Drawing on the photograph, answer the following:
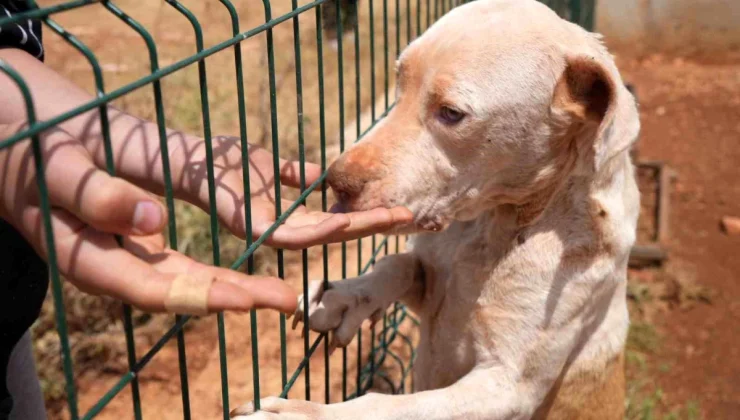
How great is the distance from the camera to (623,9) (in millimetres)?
11023

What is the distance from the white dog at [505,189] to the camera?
6.10ft

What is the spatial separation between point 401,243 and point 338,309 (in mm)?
2060

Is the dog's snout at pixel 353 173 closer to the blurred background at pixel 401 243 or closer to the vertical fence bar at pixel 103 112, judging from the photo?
the blurred background at pixel 401 243

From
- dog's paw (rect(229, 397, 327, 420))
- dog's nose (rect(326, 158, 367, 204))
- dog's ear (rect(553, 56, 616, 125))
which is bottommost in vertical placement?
dog's paw (rect(229, 397, 327, 420))

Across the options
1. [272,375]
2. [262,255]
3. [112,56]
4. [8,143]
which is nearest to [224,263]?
[262,255]

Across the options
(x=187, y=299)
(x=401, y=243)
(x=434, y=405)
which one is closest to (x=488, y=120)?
(x=434, y=405)

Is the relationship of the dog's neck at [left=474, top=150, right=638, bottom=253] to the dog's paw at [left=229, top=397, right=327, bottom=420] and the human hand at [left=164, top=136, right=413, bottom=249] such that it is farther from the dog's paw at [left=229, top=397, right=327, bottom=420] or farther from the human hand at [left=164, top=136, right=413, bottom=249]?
the dog's paw at [left=229, top=397, right=327, bottom=420]

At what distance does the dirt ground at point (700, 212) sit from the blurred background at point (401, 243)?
0.04 ft

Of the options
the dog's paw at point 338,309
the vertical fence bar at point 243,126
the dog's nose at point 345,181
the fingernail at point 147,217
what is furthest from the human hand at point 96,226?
the dog's paw at point 338,309

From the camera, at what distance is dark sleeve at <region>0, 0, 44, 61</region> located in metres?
1.51

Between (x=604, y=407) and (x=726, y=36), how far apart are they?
9997 mm

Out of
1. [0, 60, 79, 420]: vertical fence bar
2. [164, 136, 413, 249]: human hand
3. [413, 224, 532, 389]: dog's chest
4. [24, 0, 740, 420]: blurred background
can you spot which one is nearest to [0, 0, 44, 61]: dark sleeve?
[164, 136, 413, 249]: human hand

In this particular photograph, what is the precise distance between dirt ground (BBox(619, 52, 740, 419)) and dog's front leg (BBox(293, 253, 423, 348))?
2.26 m

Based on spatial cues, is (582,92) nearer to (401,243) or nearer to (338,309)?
(338,309)
